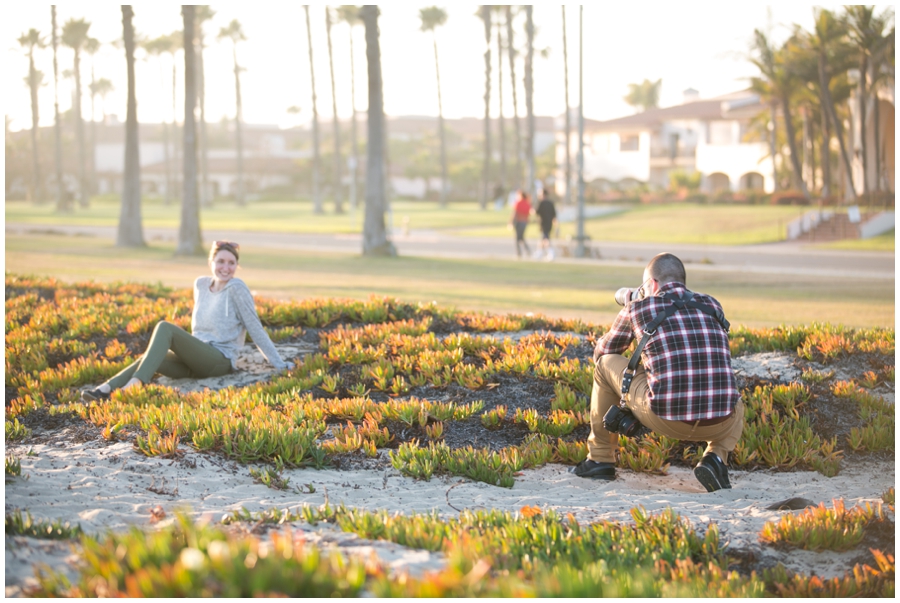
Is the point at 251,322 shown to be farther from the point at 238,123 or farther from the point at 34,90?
the point at 34,90

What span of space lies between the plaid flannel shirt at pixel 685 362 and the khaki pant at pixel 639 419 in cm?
10

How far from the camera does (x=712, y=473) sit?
5.39 m

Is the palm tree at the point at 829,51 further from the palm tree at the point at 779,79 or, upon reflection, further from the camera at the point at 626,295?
the camera at the point at 626,295

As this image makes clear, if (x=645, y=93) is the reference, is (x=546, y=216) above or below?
below

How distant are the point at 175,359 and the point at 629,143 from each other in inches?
2610

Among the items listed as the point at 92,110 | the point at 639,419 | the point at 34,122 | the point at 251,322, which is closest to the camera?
the point at 639,419

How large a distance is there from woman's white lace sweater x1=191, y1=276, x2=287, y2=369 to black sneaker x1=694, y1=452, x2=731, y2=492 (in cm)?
388

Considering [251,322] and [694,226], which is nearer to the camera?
[251,322]

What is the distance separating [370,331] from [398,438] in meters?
2.55

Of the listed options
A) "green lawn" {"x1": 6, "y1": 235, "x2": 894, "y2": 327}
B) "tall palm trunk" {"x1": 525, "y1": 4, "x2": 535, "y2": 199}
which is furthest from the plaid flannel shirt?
"tall palm trunk" {"x1": 525, "y1": 4, "x2": 535, "y2": 199}

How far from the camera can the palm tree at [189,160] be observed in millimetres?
25444

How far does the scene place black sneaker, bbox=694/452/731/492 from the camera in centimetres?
540

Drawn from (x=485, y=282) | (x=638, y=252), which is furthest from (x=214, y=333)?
(x=638, y=252)

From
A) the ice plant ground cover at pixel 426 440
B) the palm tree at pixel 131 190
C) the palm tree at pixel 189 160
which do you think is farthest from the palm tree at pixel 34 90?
the ice plant ground cover at pixel 426 440
